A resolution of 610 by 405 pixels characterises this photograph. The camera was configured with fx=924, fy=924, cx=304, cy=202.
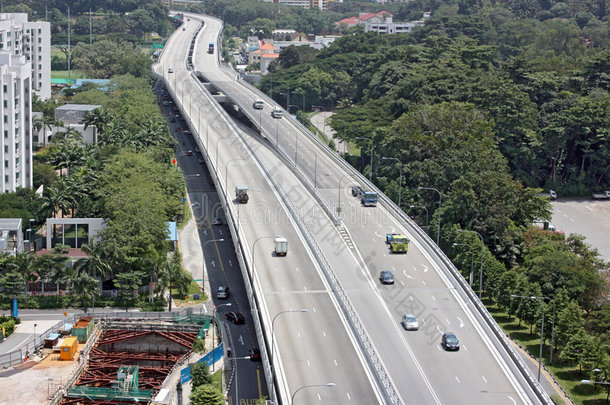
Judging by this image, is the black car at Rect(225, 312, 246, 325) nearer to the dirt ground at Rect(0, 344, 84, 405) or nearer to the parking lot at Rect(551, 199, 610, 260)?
the dirt ground at Rect(0, 344, 84, 405)

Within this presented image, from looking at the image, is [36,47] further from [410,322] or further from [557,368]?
[557,368]

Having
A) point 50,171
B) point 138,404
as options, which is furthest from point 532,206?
point 50,171

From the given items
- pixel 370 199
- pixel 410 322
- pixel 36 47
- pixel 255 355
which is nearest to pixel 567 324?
pixel 410 322

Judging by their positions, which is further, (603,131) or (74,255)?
(603,131)

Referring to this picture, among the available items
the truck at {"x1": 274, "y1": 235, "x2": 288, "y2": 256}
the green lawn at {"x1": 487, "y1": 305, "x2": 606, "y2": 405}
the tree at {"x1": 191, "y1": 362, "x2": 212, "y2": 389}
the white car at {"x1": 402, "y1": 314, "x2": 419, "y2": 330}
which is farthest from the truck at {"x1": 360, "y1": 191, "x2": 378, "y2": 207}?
the tree at {"x1": 191, "y1": 362, "x2": 212, "y2": 389}

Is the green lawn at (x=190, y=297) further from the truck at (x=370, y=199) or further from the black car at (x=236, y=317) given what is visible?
the truck at (x=370, y=199)

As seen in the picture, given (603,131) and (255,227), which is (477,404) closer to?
(255,227)

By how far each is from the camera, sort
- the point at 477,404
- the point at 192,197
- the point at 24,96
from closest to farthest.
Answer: the point at 477,404
the point at 24,96
the point at 192,197
